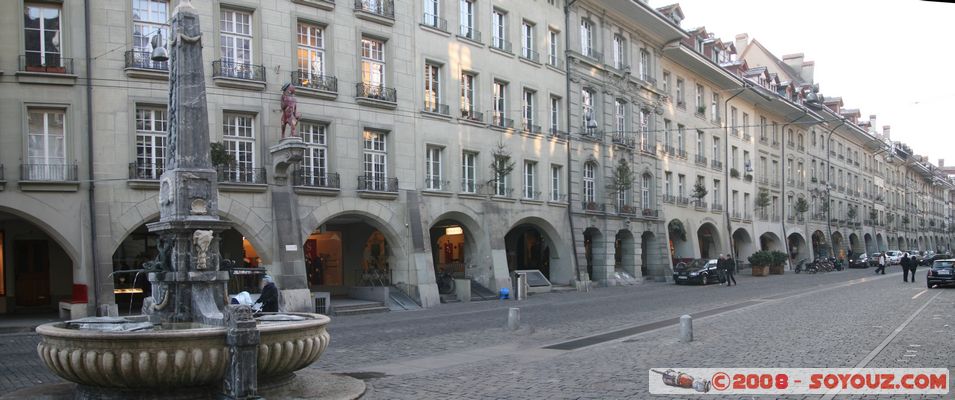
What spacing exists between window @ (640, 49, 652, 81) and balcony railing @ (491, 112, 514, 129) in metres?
13.9

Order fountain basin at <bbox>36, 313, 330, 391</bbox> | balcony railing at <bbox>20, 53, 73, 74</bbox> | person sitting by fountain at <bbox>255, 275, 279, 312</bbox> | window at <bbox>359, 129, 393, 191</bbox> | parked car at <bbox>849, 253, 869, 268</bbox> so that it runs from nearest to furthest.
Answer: fountain basin at <bbox>36, 313, 330, 391</bbox>, person sitting by fountain at <bbox>255, 275, 279, 312</bbox>, balcony railing at <bbox>20, 53, 73, 74</bbox>, window at <bbox>359, 129, 393, 191</bbox>, parked car at <bbox>849, 253, 869, 268</bbox>

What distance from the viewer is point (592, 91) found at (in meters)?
39.7

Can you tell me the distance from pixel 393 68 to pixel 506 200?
815 centimetres

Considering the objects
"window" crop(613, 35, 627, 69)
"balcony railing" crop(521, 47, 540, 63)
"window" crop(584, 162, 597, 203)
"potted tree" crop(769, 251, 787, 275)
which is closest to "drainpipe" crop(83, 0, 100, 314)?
"balcony railing" crop(521, 47, 540, 63)

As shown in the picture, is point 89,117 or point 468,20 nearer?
point 89,117

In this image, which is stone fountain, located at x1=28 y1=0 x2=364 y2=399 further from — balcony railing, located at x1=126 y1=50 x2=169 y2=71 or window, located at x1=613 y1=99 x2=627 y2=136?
window, located at x1=613 y1=99 x2=627 y2=136

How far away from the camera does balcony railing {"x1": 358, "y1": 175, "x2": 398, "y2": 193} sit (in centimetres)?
2691

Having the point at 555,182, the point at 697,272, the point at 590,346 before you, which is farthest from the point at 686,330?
the point at 697,272

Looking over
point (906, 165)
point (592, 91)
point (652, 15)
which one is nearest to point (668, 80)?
point (652, 15)

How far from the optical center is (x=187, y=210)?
1116cm

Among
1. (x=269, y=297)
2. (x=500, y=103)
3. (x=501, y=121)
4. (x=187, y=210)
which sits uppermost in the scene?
(x=500, y=103)

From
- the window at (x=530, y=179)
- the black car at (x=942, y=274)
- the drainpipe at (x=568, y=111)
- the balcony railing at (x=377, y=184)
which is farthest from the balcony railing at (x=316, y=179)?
the black car at (x=942, y=274)

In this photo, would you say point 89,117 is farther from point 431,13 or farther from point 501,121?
point 501,121
